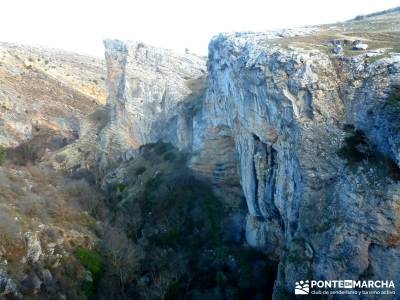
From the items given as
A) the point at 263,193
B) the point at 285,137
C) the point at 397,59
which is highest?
the point at 397,59

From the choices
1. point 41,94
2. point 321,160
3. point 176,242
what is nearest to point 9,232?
point 176,242

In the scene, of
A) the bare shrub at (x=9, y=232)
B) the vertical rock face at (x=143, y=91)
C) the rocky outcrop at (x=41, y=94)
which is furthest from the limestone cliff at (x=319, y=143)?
the rocky outcrop at (x=41, y=94)

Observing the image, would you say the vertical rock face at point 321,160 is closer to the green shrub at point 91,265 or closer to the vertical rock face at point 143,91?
the green shrub at point 91,265

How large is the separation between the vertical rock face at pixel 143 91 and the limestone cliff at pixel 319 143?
14115mm

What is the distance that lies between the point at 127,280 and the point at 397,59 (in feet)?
59.5

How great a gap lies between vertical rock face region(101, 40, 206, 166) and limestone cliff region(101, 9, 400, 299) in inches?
556

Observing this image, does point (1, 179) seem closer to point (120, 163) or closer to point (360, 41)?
point (120, 163)

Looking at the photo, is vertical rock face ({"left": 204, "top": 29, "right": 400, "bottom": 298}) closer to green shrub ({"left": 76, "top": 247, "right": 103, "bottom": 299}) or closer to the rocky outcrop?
green shrub ({"left": 76, "top": 247, "right": 103, "bottom": 299})

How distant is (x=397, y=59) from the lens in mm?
19703

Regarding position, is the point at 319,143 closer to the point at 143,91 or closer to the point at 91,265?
the point at 91,265

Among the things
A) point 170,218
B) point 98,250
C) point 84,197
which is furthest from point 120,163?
point 98,250

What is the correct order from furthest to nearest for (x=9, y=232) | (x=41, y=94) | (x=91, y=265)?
(x=41, y=94) < (x=91, y=265) < (x=9, y=232)

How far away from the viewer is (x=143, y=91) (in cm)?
4706

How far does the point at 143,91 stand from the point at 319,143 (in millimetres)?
28402
